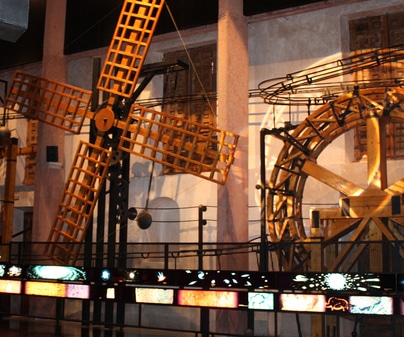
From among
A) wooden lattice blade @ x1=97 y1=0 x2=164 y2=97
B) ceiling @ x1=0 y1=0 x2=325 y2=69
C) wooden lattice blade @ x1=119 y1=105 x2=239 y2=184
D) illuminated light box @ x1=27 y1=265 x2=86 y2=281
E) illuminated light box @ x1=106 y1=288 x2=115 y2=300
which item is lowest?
illuminated light box @ x1=106 y1=288 x2=115 y2=300

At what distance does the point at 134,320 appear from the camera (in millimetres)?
14117

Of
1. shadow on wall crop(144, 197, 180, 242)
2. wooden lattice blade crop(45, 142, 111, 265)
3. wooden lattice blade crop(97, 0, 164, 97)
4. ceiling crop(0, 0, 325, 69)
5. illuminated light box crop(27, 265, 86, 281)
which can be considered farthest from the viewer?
shadow on wall crop(144, 197, 180, 242)

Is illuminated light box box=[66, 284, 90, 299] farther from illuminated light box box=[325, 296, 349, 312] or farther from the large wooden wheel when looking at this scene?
illuminated light box box=[325, 296, 349, 312]

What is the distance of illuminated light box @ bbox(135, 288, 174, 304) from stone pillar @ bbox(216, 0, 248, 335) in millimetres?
2790

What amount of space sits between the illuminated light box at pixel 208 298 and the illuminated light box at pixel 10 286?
3.28 m

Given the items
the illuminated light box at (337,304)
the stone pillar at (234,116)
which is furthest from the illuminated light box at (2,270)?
the illuminated light box at (337,304)

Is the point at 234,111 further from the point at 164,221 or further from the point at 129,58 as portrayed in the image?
the point at 164,221

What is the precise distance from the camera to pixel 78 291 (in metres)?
11.0

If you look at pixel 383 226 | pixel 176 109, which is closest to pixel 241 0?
pixel 176 109

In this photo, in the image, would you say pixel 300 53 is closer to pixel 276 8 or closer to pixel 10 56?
pixel 276 8

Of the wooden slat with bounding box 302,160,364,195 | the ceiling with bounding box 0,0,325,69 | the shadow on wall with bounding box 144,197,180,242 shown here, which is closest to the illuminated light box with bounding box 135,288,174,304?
the wooden slat with bounding box 302,160,364,195

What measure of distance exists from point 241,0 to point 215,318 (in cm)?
647

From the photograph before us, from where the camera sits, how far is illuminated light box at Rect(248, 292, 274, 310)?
9.38 metres

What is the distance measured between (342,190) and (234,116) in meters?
2.78
